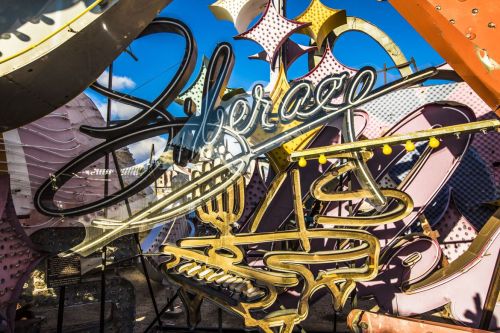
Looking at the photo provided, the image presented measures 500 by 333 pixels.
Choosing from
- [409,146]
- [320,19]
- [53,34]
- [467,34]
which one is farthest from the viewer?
[320,19]

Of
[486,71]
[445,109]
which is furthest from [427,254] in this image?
[486,71]

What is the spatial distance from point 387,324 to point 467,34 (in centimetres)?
360

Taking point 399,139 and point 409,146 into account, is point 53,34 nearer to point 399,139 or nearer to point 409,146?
point 399,139

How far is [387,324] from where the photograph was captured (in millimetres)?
4848

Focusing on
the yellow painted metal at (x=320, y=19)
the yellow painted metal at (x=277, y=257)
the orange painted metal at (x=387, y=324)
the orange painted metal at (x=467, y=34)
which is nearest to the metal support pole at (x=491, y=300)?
the orange painted metal at (x=387, y=324)

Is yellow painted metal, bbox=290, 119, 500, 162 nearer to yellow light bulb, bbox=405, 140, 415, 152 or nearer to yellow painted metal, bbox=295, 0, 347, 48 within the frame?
yellow light bulb, bbox=405, 140, 415, 152

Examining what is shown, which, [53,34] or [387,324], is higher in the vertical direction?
[53,34]

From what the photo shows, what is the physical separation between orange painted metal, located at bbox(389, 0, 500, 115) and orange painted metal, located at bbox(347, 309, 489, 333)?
8.77 ft

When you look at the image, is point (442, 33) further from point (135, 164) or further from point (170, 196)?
point (135, 164)

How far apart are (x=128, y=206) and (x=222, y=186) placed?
5.30 ft

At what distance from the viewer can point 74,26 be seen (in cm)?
531

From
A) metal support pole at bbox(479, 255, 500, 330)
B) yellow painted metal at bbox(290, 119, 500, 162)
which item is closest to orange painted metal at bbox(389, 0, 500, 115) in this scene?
yellow painted metal at bbox(290, 119, 500, 162)

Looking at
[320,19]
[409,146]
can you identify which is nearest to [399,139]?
[409,146]

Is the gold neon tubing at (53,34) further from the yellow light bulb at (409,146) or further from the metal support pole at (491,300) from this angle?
the metal support pole at (491,300)
